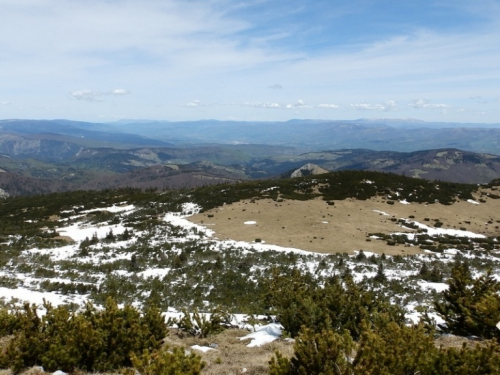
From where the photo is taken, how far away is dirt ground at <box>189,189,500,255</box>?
33000 millimetres

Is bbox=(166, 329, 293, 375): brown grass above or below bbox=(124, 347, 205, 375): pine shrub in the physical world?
below

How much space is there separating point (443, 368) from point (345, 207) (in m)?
44.1

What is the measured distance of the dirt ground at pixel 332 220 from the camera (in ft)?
108

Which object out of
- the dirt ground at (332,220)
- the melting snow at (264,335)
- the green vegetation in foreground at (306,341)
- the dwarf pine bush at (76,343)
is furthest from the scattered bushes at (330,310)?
the dirt ground at (332,220)

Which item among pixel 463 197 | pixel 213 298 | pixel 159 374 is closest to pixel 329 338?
pixel 159 374

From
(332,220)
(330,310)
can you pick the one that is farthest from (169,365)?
(332,220)

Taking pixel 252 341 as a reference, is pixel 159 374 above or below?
above

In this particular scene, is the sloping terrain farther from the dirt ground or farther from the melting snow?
the melting snow

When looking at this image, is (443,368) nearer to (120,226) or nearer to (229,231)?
(229,231)

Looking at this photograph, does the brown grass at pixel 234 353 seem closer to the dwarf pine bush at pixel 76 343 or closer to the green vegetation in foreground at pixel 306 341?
the green vegetation in foreground at pixel 306 341

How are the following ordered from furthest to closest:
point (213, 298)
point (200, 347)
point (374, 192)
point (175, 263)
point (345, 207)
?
1. point (374, 192)
2. point (345, 207)
3. point (175, 263)
4. point (213, 298)
5. point (200, 347)

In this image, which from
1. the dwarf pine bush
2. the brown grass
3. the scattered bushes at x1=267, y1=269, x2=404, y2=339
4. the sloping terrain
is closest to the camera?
the dwarf pine bush

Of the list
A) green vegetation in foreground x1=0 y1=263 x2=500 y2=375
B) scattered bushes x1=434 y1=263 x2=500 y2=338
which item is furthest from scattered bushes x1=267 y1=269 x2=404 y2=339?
scattered bushes x1=434 y1=263 x2=500 y2=338

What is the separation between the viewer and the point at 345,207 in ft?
159
